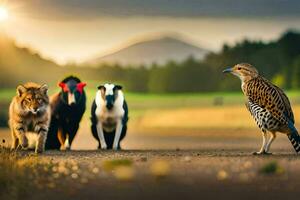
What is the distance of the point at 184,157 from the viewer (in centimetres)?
1619

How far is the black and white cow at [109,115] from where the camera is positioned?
20.3 metres

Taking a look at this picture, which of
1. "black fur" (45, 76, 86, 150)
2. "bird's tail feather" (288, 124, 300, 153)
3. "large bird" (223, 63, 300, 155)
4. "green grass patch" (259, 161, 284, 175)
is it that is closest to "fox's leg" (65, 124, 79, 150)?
"black fur" (45, 76, 86, 150)

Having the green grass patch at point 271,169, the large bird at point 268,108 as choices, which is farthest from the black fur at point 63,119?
the green grass patch at point 271,169

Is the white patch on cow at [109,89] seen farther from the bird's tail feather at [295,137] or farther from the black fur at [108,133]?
the bird's tail feather at [295,137]

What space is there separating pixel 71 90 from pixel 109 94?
116 centimetres

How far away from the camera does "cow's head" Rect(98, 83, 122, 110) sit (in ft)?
66.3

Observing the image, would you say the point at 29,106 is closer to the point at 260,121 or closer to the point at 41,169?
the point at 41,169

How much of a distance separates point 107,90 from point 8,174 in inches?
283

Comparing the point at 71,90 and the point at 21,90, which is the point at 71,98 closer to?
the point at 71,90

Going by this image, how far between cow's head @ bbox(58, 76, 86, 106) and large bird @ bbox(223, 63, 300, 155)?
5528mm

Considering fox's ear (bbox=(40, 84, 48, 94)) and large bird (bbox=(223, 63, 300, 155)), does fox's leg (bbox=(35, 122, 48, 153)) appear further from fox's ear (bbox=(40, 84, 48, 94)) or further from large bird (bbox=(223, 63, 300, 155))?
large bird (bbox=(223, 63, 300, 155))

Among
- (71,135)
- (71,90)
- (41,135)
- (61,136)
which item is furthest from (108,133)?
(41,135)

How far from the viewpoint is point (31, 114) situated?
17953 millimetres

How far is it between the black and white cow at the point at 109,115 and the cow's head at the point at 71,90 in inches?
20.2
